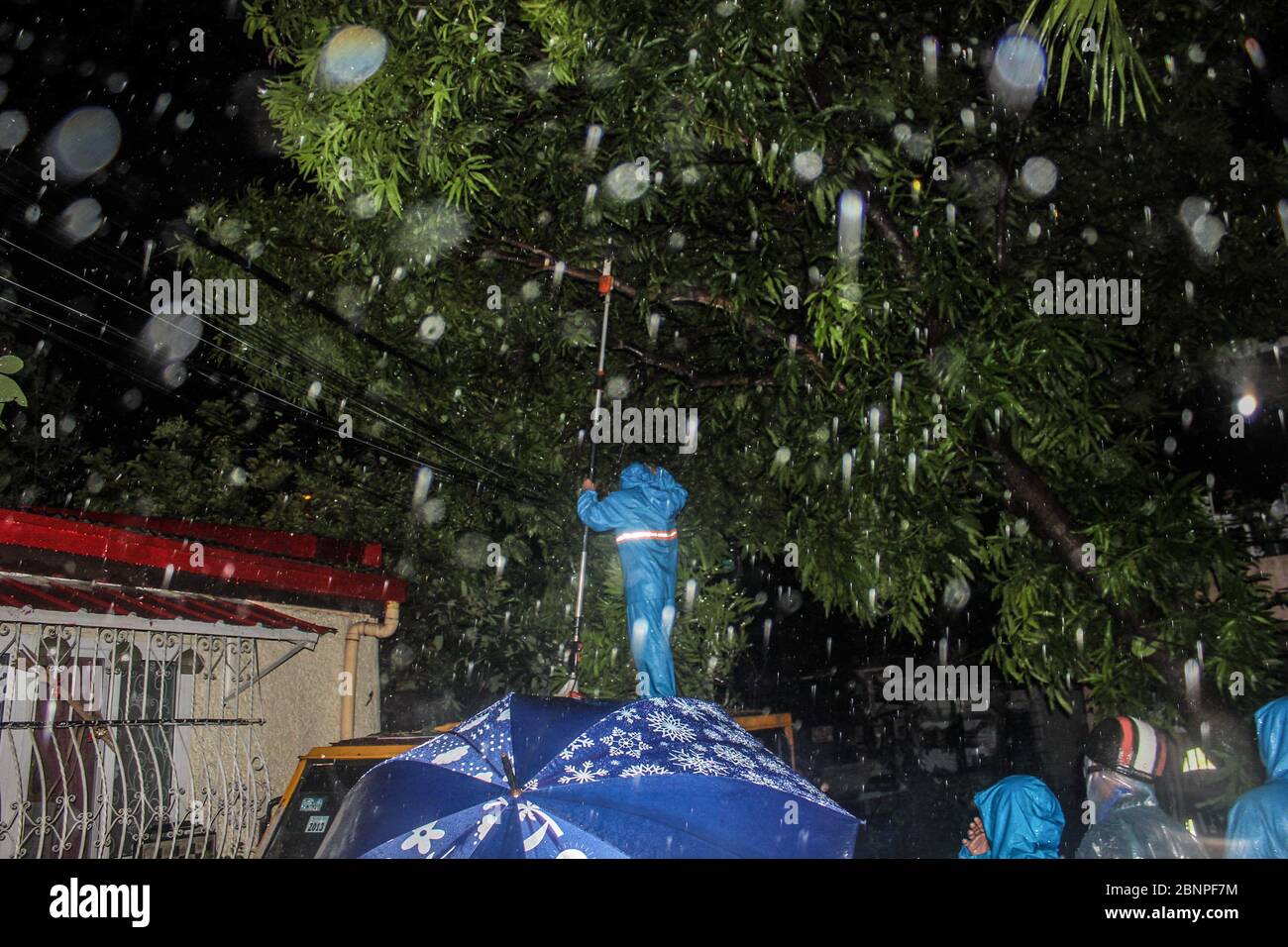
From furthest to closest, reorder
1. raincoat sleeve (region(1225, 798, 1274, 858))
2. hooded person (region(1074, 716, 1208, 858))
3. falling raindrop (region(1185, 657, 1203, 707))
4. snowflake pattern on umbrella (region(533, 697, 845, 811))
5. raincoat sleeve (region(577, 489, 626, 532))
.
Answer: raincoat sleeve (region(577, 489, 626, 532))
falling raindrop (region(1185, 657, 1203, 707))
hooded person (region(1074, 716, 1208, 858))
raincoat sleeve (region(1225, 798, 1274, 858))
snowflake pattern on umbrella (region(533, 697, 845, 811))

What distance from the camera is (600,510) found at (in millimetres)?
5512

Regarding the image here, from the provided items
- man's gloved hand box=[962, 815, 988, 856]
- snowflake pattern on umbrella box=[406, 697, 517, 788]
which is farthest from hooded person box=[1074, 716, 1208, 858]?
snowflake pattern on umbrella box=[406, 697, 517, 788]

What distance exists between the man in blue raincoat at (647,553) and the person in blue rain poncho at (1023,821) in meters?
2.41

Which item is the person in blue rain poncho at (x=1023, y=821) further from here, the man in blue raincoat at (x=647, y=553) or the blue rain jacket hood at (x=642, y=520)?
the blue rain jacket hood at (x=642, y=520)

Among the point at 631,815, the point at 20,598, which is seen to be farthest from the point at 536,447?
the point at 631,815

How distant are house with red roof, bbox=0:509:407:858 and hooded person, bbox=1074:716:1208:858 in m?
3.98

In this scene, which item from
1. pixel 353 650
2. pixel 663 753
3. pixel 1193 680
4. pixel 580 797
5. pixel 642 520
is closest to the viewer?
pixel 580 797

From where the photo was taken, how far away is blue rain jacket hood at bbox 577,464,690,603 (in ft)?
18.2

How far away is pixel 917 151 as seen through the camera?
15.5 feet

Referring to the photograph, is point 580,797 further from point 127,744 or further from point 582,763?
point 127,744

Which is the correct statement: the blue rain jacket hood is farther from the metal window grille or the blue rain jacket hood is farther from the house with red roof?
the metal window grille

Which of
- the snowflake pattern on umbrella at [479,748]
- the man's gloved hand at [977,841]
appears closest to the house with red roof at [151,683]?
the snowflake pattern on umbrella at [479,748]

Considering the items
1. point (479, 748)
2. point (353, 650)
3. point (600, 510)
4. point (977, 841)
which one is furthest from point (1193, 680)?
point (353, 650)

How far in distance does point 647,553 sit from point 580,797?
299 centimetres
